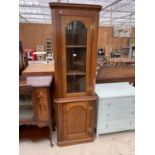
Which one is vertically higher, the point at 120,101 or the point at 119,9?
the point at 119,9

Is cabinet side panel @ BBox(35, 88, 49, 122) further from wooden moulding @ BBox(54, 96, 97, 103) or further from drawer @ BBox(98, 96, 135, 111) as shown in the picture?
drawer @ BBox(98, 96, 135, 111)

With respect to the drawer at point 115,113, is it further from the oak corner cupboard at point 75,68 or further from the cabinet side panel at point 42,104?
the cabinet side panel at point 42,104

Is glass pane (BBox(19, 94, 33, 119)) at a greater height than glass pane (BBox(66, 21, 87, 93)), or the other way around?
glass pane (BBox(66, 21, 87, 93))

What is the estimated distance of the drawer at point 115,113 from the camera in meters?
2.16

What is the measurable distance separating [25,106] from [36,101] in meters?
0.31

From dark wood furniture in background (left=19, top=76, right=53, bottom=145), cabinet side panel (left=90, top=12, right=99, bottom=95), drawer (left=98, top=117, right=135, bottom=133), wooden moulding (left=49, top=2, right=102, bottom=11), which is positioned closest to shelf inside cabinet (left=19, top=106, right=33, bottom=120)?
dark wood furniture in background (left=19, top=76, right=53, bottom=145)

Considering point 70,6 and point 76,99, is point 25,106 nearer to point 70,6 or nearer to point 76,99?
point 76,99

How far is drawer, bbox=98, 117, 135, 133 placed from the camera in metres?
2.21

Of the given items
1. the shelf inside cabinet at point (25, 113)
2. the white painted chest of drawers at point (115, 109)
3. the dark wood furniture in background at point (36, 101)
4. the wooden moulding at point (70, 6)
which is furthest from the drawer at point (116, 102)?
the wooden moulding at point (70, 6)
